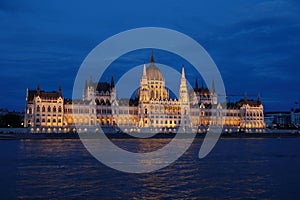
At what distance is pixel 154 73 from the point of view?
146m

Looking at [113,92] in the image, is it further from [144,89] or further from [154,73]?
[154,73]

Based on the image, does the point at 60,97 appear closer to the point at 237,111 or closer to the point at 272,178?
the point at 237,111

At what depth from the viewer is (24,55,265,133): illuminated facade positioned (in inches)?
4702

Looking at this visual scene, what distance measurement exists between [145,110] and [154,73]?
19.0 m

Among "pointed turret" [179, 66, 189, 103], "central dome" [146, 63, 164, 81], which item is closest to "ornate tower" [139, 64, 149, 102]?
"central dome" [146, 63, 164, 81]

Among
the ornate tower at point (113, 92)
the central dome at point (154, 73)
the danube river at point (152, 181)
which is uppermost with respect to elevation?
the central dome at point (154, 73)

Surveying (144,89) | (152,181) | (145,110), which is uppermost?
(144,89)

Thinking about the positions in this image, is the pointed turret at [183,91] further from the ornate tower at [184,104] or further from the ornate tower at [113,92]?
the ornate tower at [113,92]

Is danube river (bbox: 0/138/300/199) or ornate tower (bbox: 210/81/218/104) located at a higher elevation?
ornate tower (bbox: 210/81/218/104)

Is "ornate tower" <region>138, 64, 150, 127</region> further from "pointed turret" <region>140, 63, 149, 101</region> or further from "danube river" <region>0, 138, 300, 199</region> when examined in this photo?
"danube river" <region>0, 138, 300, 199</region>

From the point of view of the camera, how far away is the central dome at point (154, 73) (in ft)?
474

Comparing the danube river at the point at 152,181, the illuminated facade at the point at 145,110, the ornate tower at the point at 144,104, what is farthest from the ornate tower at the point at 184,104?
the danube river at the point at 152,181

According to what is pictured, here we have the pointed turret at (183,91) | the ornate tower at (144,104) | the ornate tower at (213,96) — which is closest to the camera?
the ornate tower at (144,104)

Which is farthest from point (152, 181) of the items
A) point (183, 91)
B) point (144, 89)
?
point (183, 91)
